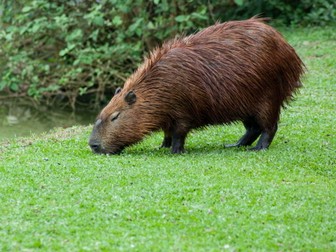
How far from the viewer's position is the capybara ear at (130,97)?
824cm

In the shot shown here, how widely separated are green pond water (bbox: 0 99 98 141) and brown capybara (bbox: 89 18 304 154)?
449 centimetres

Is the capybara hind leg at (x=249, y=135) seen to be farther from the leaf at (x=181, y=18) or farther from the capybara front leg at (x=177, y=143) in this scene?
the leaf at (x=181, y=18)

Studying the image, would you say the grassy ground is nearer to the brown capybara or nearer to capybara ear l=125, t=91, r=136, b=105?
the brown capybara

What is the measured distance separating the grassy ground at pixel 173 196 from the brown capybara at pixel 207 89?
0.29m

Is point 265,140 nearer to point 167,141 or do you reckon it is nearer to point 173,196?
point 167,141

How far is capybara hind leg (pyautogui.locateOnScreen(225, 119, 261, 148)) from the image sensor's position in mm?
8609

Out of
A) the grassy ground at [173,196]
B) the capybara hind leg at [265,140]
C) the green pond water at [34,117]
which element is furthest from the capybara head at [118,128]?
the green pond water at [34,117]

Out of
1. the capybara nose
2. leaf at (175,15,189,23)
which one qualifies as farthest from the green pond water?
the capybara nose

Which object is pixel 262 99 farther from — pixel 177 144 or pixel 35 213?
pixel 35 213

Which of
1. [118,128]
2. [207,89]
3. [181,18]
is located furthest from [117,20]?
[207,89]

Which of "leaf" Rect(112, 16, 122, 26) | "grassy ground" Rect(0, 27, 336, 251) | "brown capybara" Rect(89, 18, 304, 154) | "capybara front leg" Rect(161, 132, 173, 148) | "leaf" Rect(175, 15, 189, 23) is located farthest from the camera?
"leaf" Rect(175, 15, 189, 23)

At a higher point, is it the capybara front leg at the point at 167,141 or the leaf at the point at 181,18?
the capybara front leg at the point at 167,141

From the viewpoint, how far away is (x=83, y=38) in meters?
15.1

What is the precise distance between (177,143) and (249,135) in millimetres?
887
